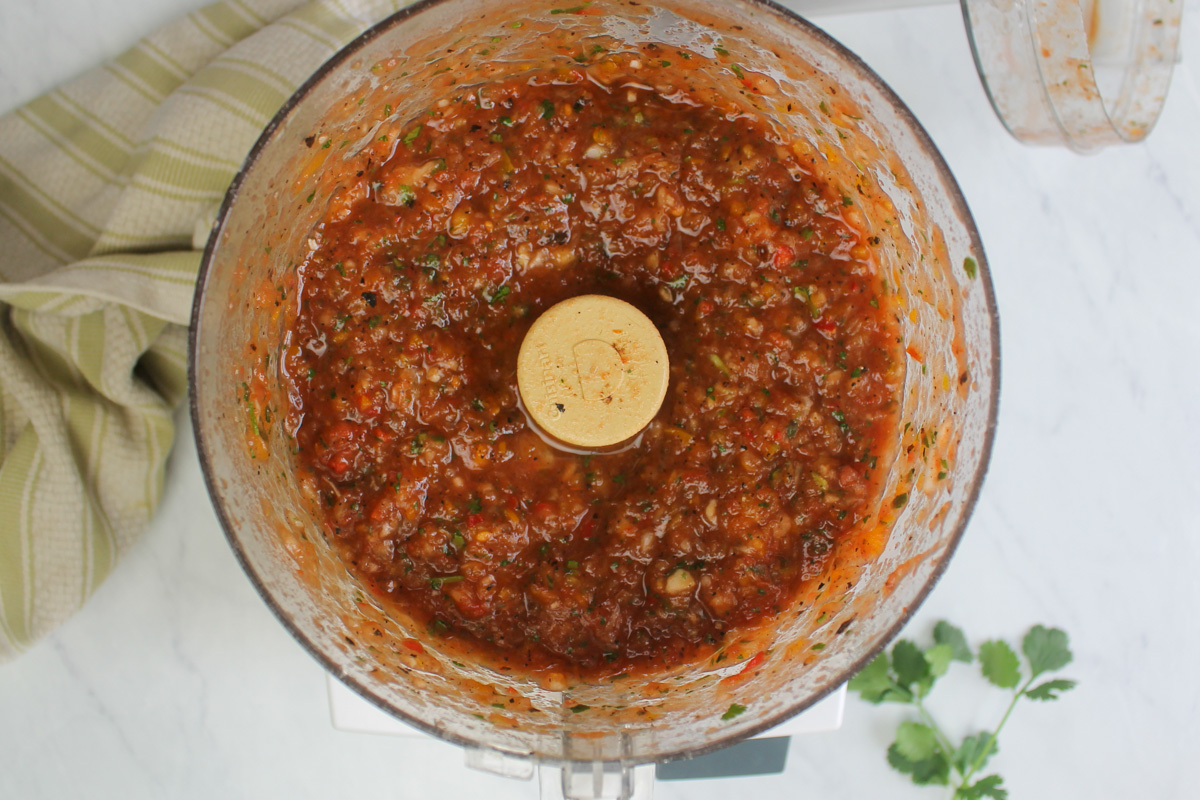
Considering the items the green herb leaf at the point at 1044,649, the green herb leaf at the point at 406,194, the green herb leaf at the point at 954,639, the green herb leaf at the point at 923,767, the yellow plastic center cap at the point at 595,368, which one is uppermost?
the green herb leaf at the point at 406,194

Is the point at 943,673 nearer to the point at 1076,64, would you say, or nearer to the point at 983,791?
the point at 983,791

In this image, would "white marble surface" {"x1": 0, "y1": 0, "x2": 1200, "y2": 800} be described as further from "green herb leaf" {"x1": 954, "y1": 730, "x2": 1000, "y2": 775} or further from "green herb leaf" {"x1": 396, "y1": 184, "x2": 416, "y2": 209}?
"green herb leaf" {"x1": 396, "y1": 184, "x2": 416, "y2": 209}

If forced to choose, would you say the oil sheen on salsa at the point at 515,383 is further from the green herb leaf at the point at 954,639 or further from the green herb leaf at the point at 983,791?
the green herb leaf at the point at 983,791

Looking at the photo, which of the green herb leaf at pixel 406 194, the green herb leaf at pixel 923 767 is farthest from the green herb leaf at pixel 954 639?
the green herb leaf at pixel 406 194

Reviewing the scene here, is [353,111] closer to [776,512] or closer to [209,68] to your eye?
[209,68]

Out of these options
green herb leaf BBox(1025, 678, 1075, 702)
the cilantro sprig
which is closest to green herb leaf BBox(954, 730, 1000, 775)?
the cilantro sprig

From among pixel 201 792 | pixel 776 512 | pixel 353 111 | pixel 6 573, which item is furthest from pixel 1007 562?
pixel 6 573

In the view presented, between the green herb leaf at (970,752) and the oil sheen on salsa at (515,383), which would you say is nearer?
the oil sheen on salsa at (515,383)
